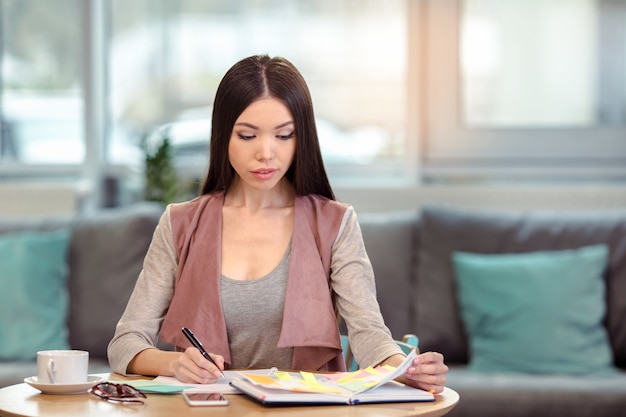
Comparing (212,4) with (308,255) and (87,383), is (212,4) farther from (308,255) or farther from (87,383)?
(87,383)

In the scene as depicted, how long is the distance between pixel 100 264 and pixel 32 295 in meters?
0.25

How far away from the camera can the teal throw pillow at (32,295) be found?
3.44m

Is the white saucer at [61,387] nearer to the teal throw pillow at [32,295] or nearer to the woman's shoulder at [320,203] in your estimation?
the woman's shoulder at [320,203]

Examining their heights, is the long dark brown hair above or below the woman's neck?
above

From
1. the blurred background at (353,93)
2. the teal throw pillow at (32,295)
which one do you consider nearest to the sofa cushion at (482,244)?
the blurred background at (353,93)

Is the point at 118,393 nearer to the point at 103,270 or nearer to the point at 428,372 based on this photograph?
the point at 428,372

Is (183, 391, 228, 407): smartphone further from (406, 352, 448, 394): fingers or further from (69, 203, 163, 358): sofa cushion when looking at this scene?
(69, 203, 163, 358): sofa cushion

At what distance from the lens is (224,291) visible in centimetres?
189

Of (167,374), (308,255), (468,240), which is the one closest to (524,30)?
(468,240)

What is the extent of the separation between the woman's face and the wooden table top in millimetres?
436

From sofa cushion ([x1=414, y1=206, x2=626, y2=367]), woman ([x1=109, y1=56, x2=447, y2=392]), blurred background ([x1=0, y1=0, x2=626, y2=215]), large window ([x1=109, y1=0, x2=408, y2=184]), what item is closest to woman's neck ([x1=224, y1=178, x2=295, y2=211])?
woman ([x1=109, y1=56, x2=447, y2=392])

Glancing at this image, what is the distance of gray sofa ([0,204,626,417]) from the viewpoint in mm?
3406

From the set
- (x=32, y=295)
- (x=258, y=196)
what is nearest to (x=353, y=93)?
(x=32, y=295)

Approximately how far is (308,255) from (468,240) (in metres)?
1.70
